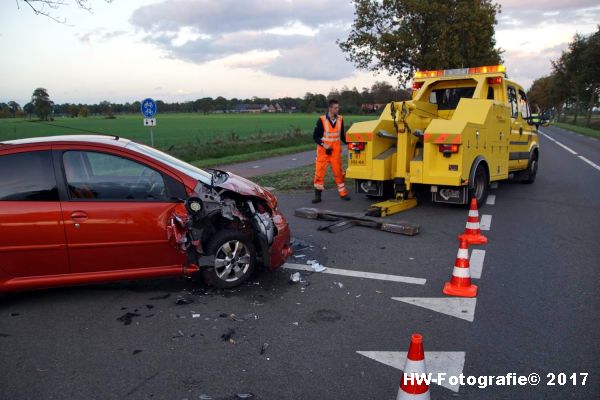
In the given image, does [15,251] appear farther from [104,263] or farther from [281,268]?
[281,268]

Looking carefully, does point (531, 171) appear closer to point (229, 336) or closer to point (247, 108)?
point (229, 336)

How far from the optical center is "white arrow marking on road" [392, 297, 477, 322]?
167 inches

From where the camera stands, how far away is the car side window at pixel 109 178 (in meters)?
4.59

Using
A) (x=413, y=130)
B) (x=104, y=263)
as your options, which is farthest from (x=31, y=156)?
(x=413, y=130)

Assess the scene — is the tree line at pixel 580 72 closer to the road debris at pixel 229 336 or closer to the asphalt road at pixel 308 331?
the asphalt road at pixel 308 331

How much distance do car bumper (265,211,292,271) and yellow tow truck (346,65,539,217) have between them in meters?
3.15

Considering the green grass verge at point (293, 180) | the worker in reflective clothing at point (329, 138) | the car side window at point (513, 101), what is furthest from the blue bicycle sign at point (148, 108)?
the car side window at point (513, 101)

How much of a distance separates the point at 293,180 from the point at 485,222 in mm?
5868

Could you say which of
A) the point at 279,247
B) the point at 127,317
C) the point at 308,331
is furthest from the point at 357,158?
the point at 127,317

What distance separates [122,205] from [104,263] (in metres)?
0.57

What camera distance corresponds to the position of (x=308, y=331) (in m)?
3.96

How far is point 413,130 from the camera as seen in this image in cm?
882

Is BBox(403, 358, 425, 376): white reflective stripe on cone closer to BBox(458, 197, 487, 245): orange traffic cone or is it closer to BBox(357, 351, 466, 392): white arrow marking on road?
BBox(357, 351, 466, 392): white arrow marking on road

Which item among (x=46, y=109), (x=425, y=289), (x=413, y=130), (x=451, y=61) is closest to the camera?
(x=425, y=289)
